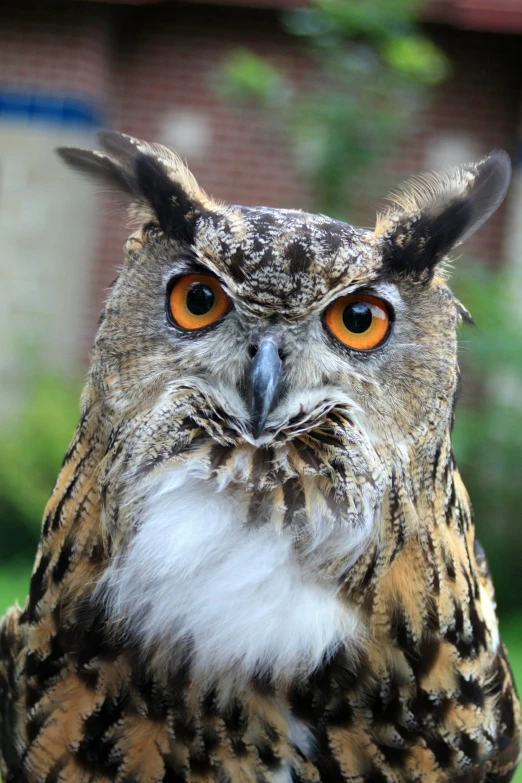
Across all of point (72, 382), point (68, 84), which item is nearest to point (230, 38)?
point (68, 84)

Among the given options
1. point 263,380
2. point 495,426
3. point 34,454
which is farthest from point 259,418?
point 34,454

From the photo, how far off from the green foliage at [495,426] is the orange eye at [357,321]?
333 cm

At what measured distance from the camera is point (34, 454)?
5.46 metres

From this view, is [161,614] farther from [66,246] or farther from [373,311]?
[66,246]

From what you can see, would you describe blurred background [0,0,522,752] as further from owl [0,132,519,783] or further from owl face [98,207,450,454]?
owl face [98,207,450,454]

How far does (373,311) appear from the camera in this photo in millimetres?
1513

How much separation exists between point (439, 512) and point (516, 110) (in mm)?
5226

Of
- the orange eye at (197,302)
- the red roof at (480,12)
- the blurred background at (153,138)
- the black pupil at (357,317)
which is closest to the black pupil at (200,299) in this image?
the orange eye at (197,302)

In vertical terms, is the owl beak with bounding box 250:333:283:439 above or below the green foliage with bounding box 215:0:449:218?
below

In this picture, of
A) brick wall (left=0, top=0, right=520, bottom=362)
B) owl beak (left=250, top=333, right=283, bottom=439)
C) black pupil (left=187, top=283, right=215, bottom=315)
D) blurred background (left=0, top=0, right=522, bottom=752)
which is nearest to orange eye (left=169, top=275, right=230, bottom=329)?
black pupil (left=187, top=283, right=215, bottom=315)

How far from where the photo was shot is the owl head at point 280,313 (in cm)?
142

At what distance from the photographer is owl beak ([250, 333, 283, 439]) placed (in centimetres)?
138

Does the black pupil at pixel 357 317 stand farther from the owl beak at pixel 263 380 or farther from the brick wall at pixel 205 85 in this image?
the brick wall at pixel 205 85

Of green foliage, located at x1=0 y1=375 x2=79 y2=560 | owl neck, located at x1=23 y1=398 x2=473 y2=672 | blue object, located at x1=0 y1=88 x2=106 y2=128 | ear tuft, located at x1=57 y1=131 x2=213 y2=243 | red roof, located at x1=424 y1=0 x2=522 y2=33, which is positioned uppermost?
red roof, located at x1=424 y1=0 x2=522 y2=33
